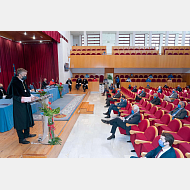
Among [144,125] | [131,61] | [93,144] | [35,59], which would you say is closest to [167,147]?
[144,125]

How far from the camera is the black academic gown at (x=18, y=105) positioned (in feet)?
9.73

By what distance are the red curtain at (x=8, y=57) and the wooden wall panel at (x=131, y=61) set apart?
4.85 metres

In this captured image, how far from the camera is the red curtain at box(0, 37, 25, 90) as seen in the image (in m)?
10.6

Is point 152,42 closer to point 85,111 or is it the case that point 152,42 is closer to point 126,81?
point 126,81

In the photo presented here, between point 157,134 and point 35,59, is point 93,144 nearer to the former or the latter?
point 157,134

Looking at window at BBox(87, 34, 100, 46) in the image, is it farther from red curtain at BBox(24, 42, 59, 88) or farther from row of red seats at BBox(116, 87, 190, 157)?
row of red seats at BBox(116, 87, 190, 157)

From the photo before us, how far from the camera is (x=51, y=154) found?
9.96ft

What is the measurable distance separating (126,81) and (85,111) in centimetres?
854

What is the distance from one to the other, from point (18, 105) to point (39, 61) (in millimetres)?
11940

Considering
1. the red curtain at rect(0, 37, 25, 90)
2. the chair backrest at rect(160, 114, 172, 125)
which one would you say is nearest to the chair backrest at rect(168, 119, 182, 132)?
the chair backrest at rect(160, 114, 172, 125)

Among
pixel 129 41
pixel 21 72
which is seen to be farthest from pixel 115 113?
pixel 129 41

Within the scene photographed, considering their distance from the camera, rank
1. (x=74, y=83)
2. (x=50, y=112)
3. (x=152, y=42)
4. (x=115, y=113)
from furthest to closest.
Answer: (x=152, y=42), (x=74, y=83), (x=115, y=113), (x=50, y=112)

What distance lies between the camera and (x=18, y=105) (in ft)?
10.0

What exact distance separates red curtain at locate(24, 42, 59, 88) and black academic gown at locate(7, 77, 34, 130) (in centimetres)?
Result: 1004
